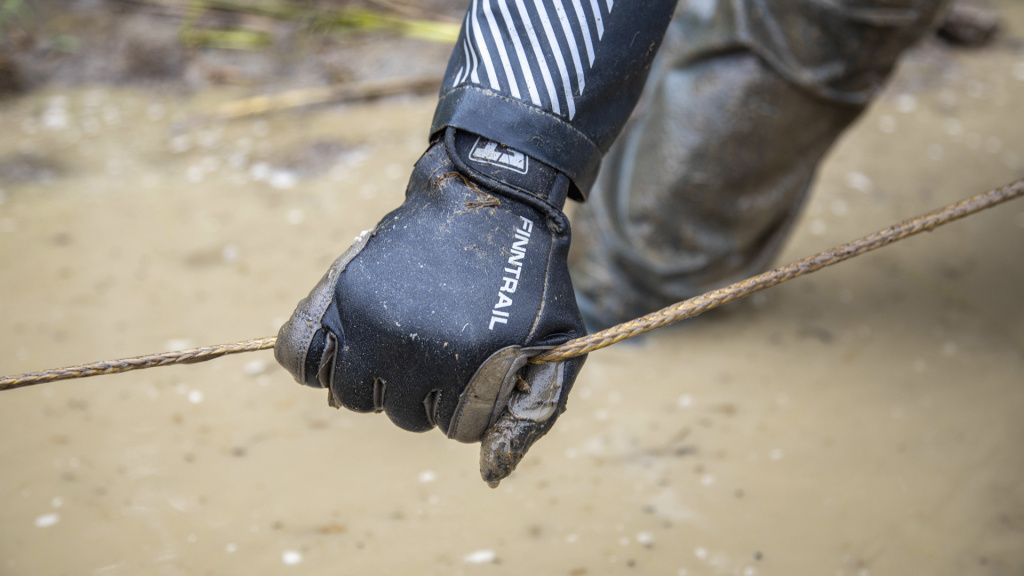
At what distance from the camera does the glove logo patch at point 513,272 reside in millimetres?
940

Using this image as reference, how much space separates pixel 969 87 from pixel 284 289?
→ 2189mm

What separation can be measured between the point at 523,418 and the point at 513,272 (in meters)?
0.15

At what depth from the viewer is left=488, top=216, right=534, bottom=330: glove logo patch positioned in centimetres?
94

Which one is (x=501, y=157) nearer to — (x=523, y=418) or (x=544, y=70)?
(x=544, y=70)

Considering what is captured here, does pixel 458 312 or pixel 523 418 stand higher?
pixel 458 312

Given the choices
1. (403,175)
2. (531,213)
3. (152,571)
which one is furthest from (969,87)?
(152,571)

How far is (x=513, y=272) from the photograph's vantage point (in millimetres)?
966

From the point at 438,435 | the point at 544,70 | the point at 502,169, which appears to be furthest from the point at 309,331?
the point at 438,435

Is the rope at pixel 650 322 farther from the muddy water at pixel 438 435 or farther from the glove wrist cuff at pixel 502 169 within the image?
the muddy water at pixel 438 435

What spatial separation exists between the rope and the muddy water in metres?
0.45

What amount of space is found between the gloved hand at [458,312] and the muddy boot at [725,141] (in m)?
0.78

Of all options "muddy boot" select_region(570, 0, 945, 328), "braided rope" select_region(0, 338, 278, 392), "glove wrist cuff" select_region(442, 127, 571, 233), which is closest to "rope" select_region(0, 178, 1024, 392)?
"braided rope" select_region(0, 338, 278, 392)

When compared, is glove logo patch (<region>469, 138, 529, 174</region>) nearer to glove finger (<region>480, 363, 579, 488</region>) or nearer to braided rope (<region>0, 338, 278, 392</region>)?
glove finger (<region>480, 363, 579, 488</region>)

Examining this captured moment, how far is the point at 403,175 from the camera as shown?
2.32 m
